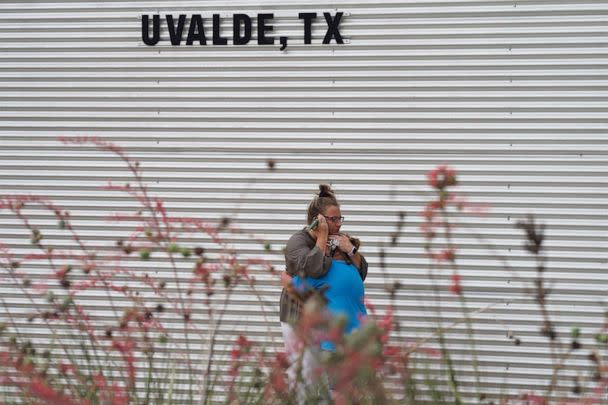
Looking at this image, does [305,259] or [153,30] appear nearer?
[305,259]

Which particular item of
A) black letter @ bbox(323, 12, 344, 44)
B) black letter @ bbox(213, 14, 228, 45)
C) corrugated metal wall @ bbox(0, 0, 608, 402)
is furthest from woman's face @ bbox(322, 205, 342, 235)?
black letter @ bbox(213, 14, 228, 45)

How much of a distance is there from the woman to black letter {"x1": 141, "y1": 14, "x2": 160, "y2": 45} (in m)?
2.52

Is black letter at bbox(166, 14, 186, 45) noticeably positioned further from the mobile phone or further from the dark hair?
the mobile phone

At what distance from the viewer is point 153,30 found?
7.46m

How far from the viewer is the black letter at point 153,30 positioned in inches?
293

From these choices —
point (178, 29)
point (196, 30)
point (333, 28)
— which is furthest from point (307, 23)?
point (178, 29)

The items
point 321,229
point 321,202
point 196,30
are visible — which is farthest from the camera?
point 196,30

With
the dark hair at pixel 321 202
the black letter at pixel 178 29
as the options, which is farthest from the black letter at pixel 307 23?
the dark hair at pixel 321 202

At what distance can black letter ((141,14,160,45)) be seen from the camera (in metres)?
7.45

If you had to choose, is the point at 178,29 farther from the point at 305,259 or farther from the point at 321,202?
the point at 305,259

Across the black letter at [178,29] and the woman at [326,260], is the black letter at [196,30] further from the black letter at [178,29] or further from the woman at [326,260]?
the woman at [326,260]

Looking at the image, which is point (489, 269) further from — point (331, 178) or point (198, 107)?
point (198, 107)

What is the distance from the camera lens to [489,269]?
23.5ft

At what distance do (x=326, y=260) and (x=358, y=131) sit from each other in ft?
6.81
